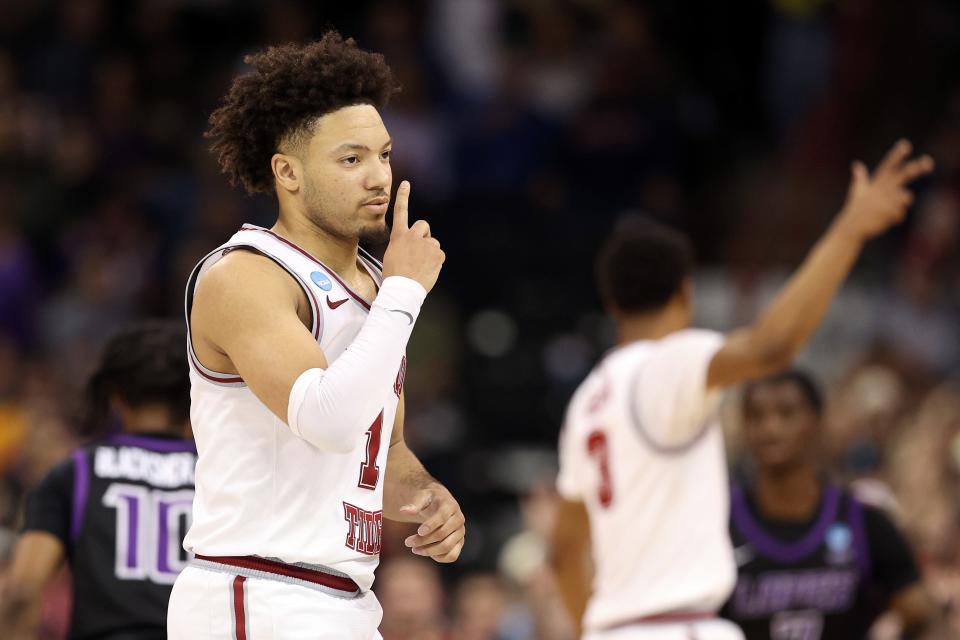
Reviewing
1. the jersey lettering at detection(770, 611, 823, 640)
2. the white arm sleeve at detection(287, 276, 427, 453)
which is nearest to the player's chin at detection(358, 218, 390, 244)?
the white arm sleeve at detection(287, 276, 427, 453)

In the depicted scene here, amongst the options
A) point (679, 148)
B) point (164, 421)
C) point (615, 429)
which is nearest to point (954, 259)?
point (679, 148)

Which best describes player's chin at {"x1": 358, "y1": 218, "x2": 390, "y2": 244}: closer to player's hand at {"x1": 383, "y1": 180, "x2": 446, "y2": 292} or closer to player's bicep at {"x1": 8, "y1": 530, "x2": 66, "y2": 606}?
player's hand at {"x1": 383, "y1": 180, "x2": 446, "y2": 292}

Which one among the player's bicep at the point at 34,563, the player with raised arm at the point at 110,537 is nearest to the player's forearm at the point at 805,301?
the player with raised arm at the point at 110,537

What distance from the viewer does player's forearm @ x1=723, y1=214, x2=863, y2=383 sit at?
5176 mm

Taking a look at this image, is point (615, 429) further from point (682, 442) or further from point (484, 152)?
point (484, 152)

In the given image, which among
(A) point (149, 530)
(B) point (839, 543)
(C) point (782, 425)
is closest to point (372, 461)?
(A) point (149, 530)

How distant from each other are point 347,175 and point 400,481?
36.2 inches

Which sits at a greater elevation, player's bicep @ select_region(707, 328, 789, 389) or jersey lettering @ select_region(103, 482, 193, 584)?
player's bicep @ select_region(707, 328, 789, 389)

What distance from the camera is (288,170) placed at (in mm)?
4223

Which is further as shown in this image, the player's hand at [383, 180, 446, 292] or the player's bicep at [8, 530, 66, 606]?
the player's bicep at [8, 530, 66, 606]

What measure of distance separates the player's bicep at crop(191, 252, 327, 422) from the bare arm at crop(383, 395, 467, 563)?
0.51m

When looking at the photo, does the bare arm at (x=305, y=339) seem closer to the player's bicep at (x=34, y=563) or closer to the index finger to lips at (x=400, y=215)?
the index finger to lips at (x=400, y=215)

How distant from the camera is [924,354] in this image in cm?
1100

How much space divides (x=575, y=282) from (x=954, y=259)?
2.74 meters
